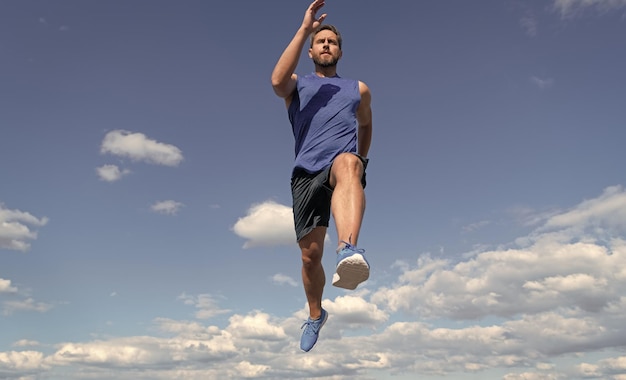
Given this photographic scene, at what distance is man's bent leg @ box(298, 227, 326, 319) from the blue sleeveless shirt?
81 cm

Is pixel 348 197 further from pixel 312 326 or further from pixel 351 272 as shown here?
pixel 312 326

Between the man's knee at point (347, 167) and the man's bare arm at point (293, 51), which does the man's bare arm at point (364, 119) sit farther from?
the man's knee at point (347, 167)

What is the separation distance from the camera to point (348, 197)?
557cm

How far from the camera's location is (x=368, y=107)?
737 centimetres

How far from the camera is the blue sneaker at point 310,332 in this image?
6965 millimetres

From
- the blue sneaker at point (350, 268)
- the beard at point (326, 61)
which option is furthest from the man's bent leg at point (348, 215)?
the beard at point (326, 61)

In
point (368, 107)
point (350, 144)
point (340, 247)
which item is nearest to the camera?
point (340, 247)

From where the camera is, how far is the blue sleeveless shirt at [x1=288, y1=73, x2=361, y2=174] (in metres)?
6.35

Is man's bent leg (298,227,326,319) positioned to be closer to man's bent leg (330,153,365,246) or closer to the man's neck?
man's bent leg (330,153,365,246)

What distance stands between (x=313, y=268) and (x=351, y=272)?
184 centimetres

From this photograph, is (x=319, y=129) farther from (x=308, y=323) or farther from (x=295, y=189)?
(x=308, y=323)

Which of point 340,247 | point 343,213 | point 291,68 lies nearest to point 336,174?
point 343,213

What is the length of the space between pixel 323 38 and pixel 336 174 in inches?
78.5

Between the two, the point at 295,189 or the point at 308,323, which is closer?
the point at 295,189
